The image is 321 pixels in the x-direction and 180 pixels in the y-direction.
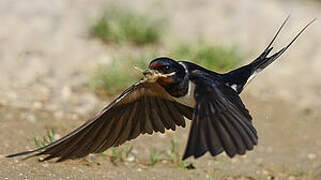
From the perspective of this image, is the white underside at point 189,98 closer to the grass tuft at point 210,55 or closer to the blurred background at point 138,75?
the blurred background at point 138,75

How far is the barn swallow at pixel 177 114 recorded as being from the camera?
353cm

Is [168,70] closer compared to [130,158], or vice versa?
[168,70]

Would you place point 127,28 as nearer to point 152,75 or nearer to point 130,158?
point 130,158

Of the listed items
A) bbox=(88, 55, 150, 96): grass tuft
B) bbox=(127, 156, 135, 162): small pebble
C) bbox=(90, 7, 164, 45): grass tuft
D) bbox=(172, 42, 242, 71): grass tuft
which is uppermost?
bbox=(90, 7, 164, 45): grass tuft

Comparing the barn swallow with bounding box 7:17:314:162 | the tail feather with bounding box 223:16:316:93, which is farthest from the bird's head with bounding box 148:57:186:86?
the tail feather with bounding box 223:16:316:93

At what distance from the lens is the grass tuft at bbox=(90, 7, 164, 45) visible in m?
7.34

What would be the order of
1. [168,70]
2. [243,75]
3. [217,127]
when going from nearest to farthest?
[217,127]
[168,70]
[243,75]

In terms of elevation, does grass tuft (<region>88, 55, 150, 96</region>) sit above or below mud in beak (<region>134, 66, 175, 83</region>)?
above

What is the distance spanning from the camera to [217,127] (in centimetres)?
356

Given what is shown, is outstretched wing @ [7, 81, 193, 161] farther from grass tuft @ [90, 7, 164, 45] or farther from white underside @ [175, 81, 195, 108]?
grass tuft @ [90, 7, 164, 45]

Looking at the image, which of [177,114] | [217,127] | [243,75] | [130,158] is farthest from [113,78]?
[217,127]

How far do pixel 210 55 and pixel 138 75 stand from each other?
72 centimetres

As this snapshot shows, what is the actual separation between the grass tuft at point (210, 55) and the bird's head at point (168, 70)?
283 centimetres

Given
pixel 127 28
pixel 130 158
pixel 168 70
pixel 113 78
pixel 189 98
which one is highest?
pixel 127 28
